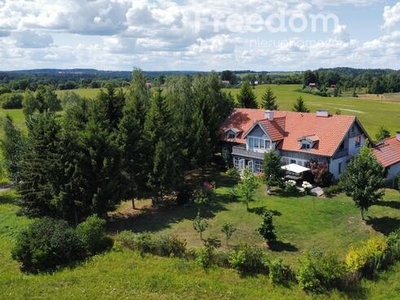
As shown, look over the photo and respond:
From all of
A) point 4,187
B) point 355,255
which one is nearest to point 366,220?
point 355,255

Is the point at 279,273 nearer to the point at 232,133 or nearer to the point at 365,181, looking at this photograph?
the point at 365,181

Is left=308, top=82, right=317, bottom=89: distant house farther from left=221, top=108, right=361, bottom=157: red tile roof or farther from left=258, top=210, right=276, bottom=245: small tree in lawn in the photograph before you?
left=258, top=210, right=276, bottom=245: small tree in lawn

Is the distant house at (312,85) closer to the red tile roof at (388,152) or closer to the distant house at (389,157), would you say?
the red tile roof at (388,152)


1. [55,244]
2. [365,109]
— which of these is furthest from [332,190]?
[365,109]

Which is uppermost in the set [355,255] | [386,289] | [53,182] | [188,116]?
[188,116]

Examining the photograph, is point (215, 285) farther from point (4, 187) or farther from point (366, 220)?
point (4, 187)

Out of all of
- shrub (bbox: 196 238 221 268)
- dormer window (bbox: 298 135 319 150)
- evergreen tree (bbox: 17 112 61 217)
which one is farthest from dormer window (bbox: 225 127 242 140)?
shrub (bbox: 196 238 221 268)
